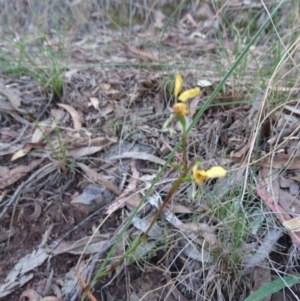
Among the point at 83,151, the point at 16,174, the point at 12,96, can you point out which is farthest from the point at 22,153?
the point at 12,96

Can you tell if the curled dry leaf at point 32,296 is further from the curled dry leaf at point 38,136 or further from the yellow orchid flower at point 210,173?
the yellow orchid flower at point 210,173

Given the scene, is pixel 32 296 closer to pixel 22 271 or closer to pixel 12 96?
pixel 22 271

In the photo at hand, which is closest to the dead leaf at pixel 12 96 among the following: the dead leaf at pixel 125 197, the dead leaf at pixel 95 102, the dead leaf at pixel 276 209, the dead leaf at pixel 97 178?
the dead leaf at pixel 95 102

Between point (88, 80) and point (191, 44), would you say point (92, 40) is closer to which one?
point (191, 44)

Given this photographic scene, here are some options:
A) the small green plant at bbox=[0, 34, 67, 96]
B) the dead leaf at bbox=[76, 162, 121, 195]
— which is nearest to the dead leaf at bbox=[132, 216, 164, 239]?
the dead leaf at bbox=[76, 162, 121, 195]

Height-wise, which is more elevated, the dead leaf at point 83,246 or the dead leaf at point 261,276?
the dead leaf at point 261,276

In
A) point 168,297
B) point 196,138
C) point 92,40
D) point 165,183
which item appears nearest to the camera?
point 168,297

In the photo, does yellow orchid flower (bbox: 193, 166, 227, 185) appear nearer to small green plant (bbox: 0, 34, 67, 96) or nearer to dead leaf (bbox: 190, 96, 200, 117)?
dead leaf (bbox: 190, 96, 200, 117)

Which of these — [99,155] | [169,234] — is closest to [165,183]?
[169,234]
